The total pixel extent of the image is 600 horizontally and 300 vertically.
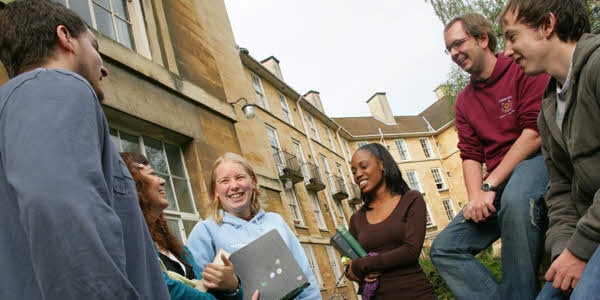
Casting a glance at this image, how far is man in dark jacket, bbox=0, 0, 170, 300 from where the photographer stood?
98cm

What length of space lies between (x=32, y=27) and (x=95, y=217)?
0.78 metres

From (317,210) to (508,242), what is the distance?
20.3 metres

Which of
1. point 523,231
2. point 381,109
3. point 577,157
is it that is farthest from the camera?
point 381,109

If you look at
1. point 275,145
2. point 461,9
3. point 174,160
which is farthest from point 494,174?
point 275,145

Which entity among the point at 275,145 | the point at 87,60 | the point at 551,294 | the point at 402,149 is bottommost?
the point at 551,294

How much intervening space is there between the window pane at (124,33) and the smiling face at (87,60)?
6.30 m

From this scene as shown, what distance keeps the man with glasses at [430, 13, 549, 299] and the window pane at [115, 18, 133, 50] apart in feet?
20.0

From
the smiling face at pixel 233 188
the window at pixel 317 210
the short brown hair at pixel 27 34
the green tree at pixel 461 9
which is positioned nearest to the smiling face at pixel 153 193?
the smiling face at pixel 233 188

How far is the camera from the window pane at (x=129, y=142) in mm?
→ 6293

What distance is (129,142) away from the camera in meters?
6.42

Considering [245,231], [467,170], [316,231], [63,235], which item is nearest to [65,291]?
[63,235]

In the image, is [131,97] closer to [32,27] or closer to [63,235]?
[32,27]

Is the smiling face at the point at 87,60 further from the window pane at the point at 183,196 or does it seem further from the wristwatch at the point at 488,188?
Answer: the window pane at the point at 183,196

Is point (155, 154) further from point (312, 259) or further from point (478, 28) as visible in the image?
point (312, 259)
